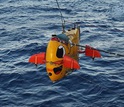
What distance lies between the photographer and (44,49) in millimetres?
25953

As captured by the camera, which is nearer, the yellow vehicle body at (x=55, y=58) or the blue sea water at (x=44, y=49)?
the yellow vehicle body at (x=55, y=58)

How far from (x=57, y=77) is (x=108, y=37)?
14407 millimetres

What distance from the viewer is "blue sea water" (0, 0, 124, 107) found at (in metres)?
18.1

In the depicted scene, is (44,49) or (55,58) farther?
(44,49)

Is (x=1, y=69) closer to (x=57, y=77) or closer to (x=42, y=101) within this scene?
(x=42, y=101)

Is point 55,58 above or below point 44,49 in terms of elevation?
above

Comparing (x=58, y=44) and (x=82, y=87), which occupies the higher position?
(x=58, y=44)

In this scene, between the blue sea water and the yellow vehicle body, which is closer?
the yellow vehicle body

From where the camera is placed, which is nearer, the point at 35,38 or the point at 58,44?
the point at 58,44

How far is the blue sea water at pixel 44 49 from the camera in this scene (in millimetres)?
18108

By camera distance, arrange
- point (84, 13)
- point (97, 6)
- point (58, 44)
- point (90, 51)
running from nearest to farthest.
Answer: point (58, 44), point (90, 51), point (84, 13), point (97, 6)

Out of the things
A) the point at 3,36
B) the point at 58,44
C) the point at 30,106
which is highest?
the point at 58,44

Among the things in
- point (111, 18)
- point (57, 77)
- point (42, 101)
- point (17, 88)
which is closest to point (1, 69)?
point (17, 88)

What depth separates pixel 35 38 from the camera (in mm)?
29422
